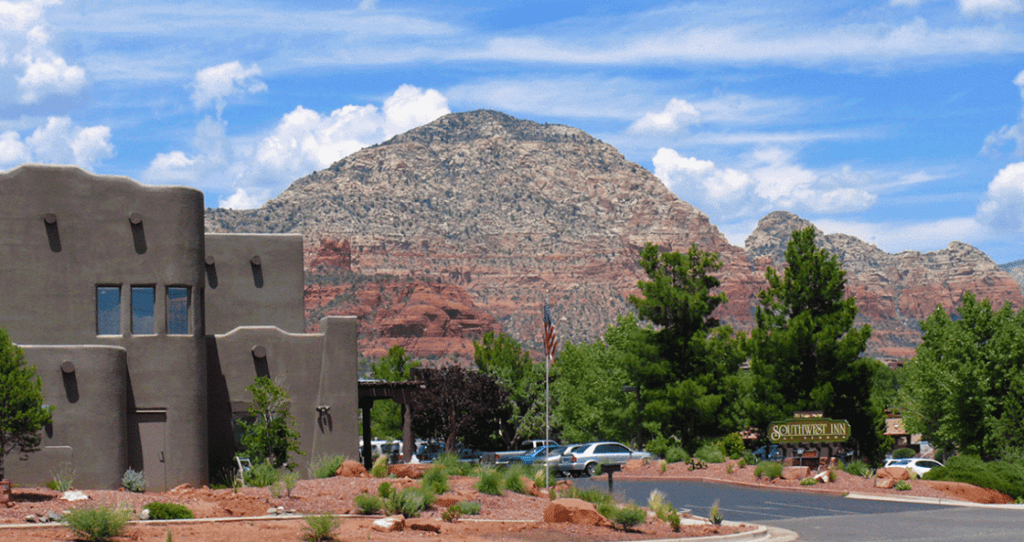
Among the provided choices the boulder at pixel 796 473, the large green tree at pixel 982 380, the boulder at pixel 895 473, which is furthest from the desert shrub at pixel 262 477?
the large green tree at pixel 982 380

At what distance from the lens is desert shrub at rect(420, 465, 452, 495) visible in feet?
72.2

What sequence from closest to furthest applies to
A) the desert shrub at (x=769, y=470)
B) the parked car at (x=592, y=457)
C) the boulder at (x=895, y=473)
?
the boulder at (x=895, y=473)
the desert shrub at (x=769, y=470)
the parked car at (x=592, y=457)

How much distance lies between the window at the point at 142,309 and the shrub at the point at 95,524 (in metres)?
13.5

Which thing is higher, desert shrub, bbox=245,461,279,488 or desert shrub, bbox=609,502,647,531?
desert shrub, bbox=245,461,279,488

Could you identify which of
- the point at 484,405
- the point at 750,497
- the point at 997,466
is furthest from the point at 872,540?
the point at 484,405

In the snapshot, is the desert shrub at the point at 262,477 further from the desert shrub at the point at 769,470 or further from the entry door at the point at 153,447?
the desert shrub at the point at 769,470

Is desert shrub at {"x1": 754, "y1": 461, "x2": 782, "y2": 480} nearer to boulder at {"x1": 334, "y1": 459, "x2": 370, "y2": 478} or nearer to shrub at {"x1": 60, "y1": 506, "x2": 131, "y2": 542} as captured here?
boulder at {"x1": 334, "y1": 459, "x2": 370, "y2": 478}

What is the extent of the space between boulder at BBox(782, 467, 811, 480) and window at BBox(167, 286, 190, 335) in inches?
749

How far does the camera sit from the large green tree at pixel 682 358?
4556cm

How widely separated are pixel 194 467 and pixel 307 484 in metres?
5.70

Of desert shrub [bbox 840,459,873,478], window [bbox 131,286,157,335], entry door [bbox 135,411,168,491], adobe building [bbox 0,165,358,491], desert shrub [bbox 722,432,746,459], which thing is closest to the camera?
adobe building [bbox 0,165,358,491]

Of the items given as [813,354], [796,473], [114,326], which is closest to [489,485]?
[114,326]

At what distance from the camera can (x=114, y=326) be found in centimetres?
2817

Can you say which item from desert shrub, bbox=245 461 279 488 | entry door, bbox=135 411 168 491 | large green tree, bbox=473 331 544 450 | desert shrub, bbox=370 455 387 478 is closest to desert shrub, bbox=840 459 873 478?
desert shrub, bbox=370 455 387 478
